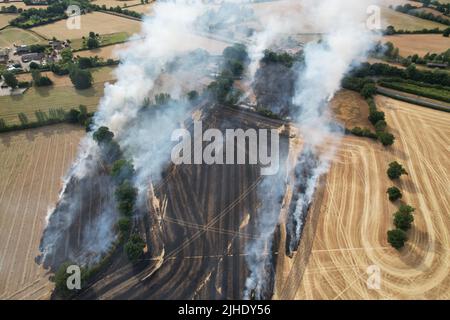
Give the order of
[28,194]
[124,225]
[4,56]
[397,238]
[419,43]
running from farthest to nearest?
[419,43], [4,56], [28,194], [124,225], [397,238]

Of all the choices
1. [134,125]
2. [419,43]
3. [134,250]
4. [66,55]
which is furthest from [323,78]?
Answer: [66,55]

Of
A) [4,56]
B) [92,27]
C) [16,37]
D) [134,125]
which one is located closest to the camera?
[134,125]

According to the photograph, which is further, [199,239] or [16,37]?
[16,37]

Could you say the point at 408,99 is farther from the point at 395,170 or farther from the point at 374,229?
the point at 374,229

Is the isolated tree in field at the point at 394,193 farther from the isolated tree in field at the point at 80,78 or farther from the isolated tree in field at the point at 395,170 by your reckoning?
the isolated tree in field at the point at 80,78

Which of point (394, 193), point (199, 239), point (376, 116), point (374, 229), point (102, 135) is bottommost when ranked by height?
point (199, 239)
